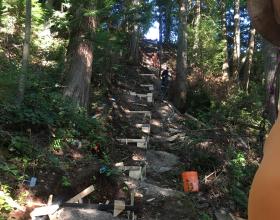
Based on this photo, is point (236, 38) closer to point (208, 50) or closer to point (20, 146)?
point (208, 50)

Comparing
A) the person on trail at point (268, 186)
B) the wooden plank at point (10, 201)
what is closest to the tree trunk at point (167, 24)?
the wooden plank at point (10, 201)

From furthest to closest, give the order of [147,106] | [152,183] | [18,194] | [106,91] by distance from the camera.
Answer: [147,106]
[106,91]
[152,183]
[18,194]

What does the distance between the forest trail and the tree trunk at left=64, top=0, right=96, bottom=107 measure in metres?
1.70

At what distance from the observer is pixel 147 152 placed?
12688 mm

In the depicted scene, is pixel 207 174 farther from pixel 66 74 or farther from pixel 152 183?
pixel 66 74

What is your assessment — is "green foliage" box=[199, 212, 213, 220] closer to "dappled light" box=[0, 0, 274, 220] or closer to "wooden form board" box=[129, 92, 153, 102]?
"dappled light" box=[0, 0, 274, 220]

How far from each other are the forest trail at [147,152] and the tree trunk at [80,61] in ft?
5.58

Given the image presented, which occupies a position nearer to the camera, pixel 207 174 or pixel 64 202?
pixel 64 202

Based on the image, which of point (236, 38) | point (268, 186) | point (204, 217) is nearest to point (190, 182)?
point (204, 217)

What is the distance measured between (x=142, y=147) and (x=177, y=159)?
114 cm

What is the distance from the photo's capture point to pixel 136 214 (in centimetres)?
828

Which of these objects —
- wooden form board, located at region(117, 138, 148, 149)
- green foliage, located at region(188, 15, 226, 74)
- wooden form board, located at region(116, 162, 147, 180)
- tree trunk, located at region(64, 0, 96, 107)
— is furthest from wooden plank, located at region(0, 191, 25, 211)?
green foliage, located at region(188, 15, 226, 74)

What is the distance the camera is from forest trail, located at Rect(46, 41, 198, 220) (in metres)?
8.70

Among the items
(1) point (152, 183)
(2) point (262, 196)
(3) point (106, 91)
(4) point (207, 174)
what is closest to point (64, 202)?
(1) point (152, 183)
